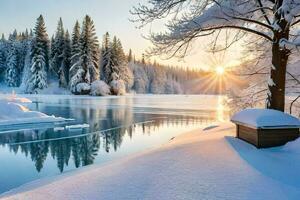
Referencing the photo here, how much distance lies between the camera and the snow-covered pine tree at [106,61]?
61.6 m

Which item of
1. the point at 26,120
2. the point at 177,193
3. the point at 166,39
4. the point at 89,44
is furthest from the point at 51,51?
the point at 177,193

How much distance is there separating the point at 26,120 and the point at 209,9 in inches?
646

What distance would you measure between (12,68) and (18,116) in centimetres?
4930

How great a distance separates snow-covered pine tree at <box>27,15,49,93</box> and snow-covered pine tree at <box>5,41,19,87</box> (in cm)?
1027

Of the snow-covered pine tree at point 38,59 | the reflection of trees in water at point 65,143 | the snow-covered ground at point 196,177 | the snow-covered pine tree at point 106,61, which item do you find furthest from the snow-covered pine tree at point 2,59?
the snow-covered ground at point 196,177

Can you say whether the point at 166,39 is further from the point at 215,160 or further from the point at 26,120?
the point at 26,120

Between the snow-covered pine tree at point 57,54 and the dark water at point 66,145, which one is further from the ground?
the snow-covered pine tree at point 57,54

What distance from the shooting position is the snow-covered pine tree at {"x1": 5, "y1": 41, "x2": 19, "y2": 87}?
6750 cm

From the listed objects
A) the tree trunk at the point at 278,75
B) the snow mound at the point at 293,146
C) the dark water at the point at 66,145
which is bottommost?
the dark water at the point at 66,145

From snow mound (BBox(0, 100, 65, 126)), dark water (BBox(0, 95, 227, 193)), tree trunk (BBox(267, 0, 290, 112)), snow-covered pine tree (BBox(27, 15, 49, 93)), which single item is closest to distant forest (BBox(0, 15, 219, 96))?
snow-covered pine tree (BBox(27, 15, 49, 93))

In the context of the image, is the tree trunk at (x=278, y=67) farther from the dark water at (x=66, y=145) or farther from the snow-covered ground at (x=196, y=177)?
the dark water at (x=66, y=145)

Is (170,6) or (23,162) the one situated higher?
(170,6)

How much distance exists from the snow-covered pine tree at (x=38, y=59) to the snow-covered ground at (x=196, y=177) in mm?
55529

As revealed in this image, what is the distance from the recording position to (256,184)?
4645 millimetres
